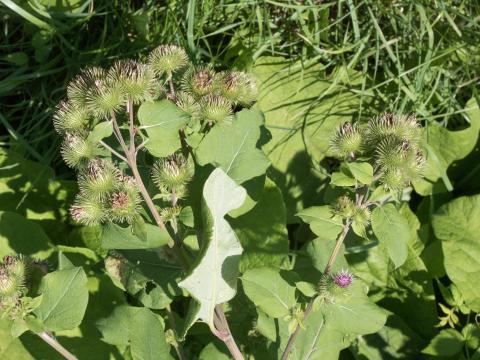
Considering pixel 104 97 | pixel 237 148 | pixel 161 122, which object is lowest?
pixel 237 148

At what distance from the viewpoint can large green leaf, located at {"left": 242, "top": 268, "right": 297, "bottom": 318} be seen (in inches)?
72.7

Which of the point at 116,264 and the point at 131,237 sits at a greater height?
the point at 131,237

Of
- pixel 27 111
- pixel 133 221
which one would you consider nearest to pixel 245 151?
pixel 133 221

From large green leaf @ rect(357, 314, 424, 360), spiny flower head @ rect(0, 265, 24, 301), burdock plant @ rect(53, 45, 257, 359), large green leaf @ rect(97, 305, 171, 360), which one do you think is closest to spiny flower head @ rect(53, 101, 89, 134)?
burdock plant @ rect(53, 45, 257, 359)

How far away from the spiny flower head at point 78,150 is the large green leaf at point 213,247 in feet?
1.35

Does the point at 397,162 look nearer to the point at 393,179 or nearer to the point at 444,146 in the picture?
the point at 393,179

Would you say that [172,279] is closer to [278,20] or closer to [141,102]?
[141,102]

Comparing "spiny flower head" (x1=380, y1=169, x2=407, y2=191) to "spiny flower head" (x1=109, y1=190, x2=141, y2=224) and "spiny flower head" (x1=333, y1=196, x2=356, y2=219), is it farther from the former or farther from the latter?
"spiny flower head" (x1=109, y1=190, x2=141, y2=224)

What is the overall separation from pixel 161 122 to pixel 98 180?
253 millimetres

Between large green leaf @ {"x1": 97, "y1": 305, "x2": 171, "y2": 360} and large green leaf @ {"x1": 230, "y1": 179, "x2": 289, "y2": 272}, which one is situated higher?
large green leaf @ {"x1": 97, "y1": 305, "x2": 171, "y2": 360}

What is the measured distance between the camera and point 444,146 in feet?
9.58

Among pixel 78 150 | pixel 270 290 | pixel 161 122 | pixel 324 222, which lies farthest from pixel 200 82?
pixel 270 290

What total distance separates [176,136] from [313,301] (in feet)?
2.10

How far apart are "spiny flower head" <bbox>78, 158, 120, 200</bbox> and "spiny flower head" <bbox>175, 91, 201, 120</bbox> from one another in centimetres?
31
